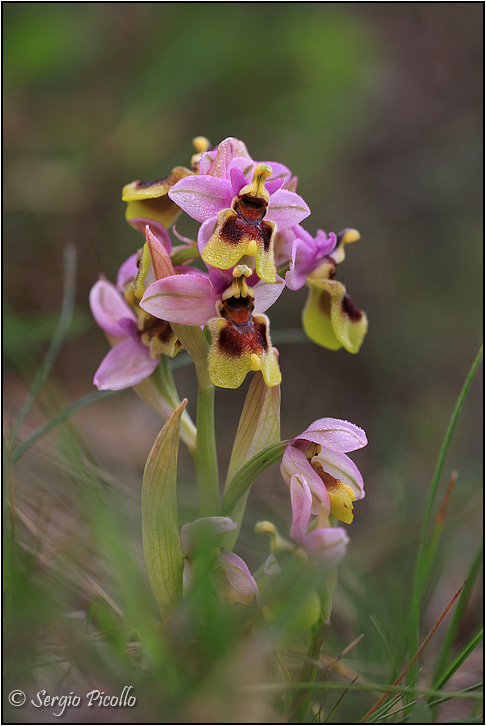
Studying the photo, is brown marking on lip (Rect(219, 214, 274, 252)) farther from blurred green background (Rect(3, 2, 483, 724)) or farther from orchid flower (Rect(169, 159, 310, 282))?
blurred green background (Rect(3, 2, 483, 724))

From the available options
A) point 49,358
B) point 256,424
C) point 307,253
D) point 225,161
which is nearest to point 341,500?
point 256,424

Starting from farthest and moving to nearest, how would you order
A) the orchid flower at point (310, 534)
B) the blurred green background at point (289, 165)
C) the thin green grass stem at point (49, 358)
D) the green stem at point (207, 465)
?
the blurred green background at point (289, 165)
the thin green grass stem at point (49, 358)
the green stem at point (207, 465)
the orchid flower at point (310, 534)

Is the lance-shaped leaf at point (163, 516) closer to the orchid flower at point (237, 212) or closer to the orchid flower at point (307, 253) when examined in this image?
the orchid flower at point (237, 212)

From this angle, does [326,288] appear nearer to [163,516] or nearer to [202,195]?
[202,195]

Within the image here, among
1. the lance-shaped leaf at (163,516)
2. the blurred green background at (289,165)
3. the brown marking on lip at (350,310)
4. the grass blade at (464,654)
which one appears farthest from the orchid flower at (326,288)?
the blurred green background at (289,165)

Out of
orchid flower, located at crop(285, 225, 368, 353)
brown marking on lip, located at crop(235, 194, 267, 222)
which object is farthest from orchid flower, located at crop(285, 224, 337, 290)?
brown marking on lip, located at crop(235, 194, 267, 222)

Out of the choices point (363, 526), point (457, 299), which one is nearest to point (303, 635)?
point (363, 526)

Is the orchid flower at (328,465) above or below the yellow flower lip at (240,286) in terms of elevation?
below

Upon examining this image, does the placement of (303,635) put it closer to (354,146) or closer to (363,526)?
(363,526)

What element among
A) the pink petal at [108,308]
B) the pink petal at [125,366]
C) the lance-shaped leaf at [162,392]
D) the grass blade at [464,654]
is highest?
the pink petal at [108,308]
